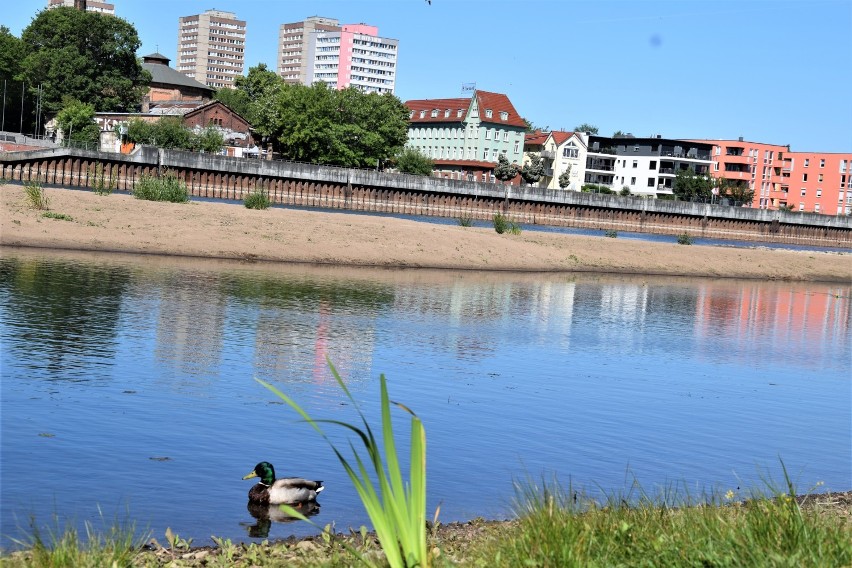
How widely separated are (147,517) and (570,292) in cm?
3165

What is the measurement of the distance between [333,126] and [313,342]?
104 metres

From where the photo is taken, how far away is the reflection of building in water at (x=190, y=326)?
18.5 m

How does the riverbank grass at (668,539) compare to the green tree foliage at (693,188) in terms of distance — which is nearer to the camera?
the riverbank grass at (668,539)

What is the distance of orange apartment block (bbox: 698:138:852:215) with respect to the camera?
179 metres

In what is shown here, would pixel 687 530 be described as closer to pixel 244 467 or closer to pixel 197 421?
pixel 244 467

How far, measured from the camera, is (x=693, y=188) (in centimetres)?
15825

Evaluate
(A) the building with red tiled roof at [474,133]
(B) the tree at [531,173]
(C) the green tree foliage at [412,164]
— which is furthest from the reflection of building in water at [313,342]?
(A) the building with red tiled roof at [474,133]

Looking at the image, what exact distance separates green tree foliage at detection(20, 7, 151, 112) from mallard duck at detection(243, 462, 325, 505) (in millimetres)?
138223

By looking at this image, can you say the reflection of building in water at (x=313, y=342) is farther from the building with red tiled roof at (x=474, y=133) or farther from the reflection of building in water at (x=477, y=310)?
the building with red tiled roof at (x=474, y=133)

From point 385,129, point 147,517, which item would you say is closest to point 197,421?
point 147,517

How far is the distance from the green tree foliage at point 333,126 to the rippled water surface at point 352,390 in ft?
297

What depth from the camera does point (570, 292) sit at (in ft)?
132

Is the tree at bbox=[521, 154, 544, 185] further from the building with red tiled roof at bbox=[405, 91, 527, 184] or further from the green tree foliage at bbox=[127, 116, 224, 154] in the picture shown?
the green tree foliage at bbox=[127, 116, 224, 154]

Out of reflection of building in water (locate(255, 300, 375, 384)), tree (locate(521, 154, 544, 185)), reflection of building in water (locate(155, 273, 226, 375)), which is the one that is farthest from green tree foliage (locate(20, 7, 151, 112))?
reflection of building in water (locate(255, 300, 375, 384))
